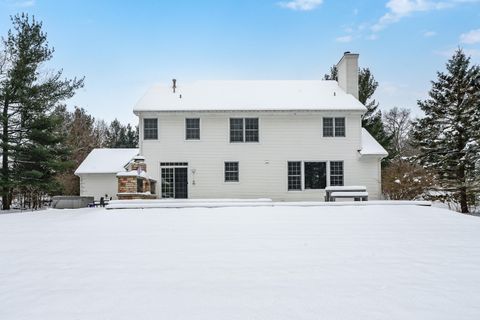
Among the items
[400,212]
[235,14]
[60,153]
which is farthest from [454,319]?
[60,153]

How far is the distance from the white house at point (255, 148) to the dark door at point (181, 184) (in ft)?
0.16

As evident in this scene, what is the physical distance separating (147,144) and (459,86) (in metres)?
17.4

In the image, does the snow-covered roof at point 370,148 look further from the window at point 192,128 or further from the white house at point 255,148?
the window at point 192,128

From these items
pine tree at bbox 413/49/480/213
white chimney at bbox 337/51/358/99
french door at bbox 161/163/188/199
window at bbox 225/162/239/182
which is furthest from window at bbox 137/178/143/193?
pine tree at bbox 413/49/480/213

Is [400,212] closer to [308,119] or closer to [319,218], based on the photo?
[319,218]

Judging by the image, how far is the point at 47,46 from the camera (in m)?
20.9

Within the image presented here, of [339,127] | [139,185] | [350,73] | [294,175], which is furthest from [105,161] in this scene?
[350,73]

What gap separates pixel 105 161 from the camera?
25469 millimetres

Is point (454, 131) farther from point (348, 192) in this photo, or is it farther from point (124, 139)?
point (124, 139)

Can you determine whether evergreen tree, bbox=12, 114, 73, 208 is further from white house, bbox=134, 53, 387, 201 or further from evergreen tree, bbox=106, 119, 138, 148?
evergreen tree, bbox=106, 119, 138, 148

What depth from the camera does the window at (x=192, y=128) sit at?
18.8 meters

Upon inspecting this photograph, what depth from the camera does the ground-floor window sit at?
1892 centimetres

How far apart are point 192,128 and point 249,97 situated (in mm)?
3537

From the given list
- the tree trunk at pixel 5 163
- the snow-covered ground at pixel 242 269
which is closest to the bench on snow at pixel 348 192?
the snow-covered ground at pixel 242 269
